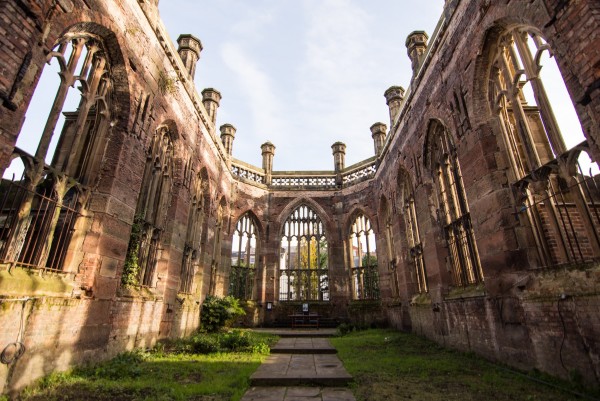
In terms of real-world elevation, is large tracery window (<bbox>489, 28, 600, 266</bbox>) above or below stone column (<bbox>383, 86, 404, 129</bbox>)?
below

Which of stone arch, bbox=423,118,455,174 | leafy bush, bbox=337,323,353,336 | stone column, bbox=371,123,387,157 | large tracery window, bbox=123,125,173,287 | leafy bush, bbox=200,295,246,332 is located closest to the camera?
large tracery window, bbox=123,125,173,287

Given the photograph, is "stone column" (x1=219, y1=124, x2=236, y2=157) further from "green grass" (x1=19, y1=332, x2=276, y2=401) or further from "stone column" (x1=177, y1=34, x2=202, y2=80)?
"green grass" (x1=19, y1=332, x2=276, y2=401)

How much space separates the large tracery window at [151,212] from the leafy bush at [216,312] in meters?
4.09

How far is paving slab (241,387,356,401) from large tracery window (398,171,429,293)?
7.48m

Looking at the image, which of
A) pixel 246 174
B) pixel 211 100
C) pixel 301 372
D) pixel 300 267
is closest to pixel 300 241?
pixel 300 267

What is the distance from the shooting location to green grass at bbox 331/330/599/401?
14.9 ft

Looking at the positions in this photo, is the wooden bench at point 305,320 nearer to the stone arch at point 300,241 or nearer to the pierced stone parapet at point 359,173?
the stone arch at point 300,241

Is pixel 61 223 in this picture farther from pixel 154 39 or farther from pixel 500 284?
pixel 500 284

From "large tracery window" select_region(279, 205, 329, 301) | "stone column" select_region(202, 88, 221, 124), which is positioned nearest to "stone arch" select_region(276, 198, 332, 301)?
"large tracery window" select_region(279, 205, 329, 301)

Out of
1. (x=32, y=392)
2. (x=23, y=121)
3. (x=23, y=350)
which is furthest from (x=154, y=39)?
(x=32, y=392)

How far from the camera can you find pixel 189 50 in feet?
38.6

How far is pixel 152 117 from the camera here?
8.47 m

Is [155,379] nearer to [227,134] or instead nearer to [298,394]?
[298,394]

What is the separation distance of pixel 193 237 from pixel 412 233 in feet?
27.9
